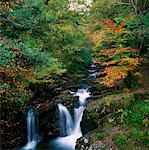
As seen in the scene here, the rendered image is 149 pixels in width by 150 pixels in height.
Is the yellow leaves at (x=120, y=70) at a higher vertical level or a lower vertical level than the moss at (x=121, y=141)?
higher

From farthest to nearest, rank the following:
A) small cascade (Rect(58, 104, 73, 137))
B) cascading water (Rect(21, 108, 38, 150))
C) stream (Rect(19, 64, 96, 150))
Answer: small cascade (Rect(58, 104, 73, 137)) < cascading water (Rect(21, 108, 38, 150)) < stream (Rect(19, 64, 96, 150))

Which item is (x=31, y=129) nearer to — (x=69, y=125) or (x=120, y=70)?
(x=69, y=125)

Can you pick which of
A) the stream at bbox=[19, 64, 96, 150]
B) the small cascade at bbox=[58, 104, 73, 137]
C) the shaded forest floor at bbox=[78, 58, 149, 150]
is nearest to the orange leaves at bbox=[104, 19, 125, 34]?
the shaded forest floor at bbox=[78, 58, 149, 150]

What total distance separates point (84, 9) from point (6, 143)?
41.0 ft

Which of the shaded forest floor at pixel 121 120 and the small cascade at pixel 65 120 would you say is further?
the small cascade at pixel 65 120

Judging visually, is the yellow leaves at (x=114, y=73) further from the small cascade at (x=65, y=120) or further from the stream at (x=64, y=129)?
the small cascade at (x=65, y=120)

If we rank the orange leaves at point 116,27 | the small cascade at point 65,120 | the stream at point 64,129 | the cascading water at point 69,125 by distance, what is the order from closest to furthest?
the stream at point 64,129 < the orange leaves at point 116,27 < the cascading water at point 69,125 < the small cascade at point 65,120

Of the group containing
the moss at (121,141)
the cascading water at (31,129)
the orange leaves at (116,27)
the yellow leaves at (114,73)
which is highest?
the orange leaves at (116,27)

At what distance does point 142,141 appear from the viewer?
43.4 ft

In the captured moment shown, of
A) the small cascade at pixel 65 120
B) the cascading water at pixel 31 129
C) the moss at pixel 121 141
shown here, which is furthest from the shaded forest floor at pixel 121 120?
the cascading water at pixel 31 129

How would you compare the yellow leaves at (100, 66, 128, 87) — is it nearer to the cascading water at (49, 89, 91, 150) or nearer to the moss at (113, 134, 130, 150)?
the cascading water at (49, 89, 91, 150)

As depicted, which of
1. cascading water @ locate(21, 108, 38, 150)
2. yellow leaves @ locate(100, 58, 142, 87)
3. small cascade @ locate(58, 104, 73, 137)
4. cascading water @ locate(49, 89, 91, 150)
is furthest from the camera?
small cascade @ locate(58, 104, 73, 137)

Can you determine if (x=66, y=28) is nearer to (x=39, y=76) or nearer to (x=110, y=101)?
(x=39, y=76)

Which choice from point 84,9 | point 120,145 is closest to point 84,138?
point 120,145
